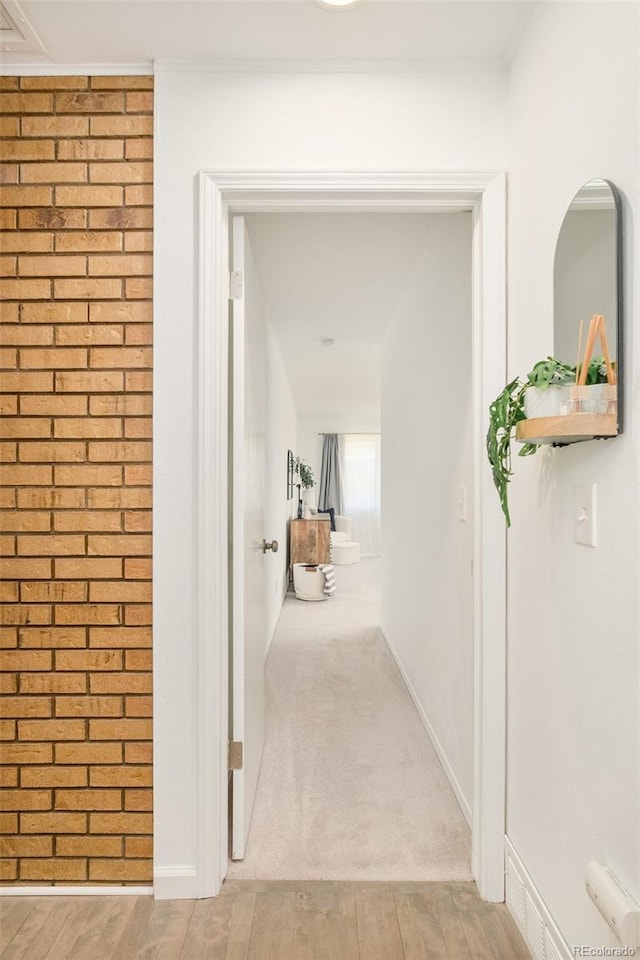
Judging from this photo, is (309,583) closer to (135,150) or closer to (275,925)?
(275,925)

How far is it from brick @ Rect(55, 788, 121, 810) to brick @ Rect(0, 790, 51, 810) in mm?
36

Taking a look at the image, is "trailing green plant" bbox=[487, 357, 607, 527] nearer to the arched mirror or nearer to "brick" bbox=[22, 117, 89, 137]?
the arched mirror

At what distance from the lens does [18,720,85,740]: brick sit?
1.76 metres

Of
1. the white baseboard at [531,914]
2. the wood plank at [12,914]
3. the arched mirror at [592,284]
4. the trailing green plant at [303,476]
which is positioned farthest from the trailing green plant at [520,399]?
the trailing green plant at [303,476]

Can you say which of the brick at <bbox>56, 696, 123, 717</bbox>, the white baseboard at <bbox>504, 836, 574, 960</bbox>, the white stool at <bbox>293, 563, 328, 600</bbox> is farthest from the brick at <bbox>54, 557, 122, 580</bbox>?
the white stool at <bbox>293, 563, 328, 600</bbox>

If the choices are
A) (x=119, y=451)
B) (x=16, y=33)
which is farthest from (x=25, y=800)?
(x=16, y=33)

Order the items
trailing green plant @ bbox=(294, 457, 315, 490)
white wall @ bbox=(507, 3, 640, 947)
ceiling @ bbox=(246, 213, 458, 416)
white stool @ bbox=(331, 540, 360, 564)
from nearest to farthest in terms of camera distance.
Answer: white wall @ bbox=(507, 3, 640, 947), ceiling @ bbox=(246, 213, 458, 416), trailing green plant @ bbox=(294, 457, 315, 490), white stool @ bbox=(331, 540, 360, 564)

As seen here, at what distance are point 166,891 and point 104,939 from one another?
0.64ft

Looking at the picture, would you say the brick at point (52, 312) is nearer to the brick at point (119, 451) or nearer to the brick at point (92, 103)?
the brick at point (119, 451)

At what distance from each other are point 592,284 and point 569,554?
59 cm

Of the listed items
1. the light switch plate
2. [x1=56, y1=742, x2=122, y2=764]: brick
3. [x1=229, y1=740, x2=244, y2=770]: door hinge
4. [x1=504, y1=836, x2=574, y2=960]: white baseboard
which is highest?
the light switch plate

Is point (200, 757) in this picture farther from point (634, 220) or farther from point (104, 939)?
point (634, 220)

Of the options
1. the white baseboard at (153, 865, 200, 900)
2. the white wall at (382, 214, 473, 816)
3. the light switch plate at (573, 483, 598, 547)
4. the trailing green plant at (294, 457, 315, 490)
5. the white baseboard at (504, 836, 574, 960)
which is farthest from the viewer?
the trailing green plant at (294, 457, 315, 490)

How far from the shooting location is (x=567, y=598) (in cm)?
133
